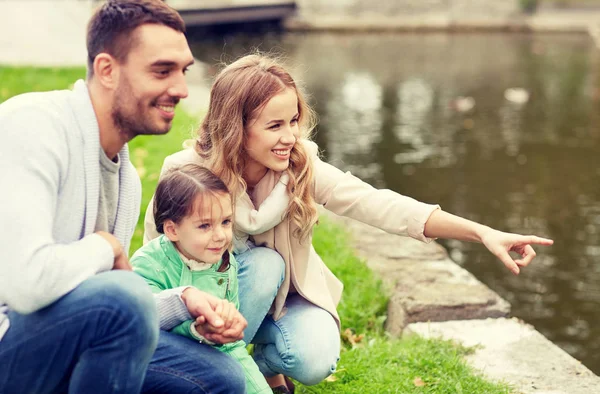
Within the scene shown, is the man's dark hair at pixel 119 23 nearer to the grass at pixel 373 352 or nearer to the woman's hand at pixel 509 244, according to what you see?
the grass at pixel 373 352

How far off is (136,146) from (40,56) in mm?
4851

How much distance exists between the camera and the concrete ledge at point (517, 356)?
2908 millimetres

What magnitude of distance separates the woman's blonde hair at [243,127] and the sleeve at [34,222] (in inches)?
29.1

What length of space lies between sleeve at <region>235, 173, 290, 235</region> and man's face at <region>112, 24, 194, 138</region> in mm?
616

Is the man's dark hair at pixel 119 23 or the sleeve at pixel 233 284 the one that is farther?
the sleeve at pixel 233 284

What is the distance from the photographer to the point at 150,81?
2.11m

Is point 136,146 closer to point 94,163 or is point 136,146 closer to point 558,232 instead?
point 558,232

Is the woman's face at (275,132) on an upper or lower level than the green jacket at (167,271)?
upper

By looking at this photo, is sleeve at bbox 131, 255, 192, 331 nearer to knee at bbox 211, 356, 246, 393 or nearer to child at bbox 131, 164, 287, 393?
child at bbox 131, 164, 287, 393

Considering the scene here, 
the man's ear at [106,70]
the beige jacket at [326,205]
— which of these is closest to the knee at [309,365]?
the beige jacket at [326,205]

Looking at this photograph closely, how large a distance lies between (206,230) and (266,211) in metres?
0.31

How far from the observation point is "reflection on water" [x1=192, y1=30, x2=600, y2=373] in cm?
492

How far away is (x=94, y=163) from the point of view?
2.10 m

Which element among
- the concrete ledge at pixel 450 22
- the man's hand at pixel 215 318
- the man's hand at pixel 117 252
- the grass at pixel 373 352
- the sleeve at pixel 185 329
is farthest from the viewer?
the concrete ledge at pixel 450 22
